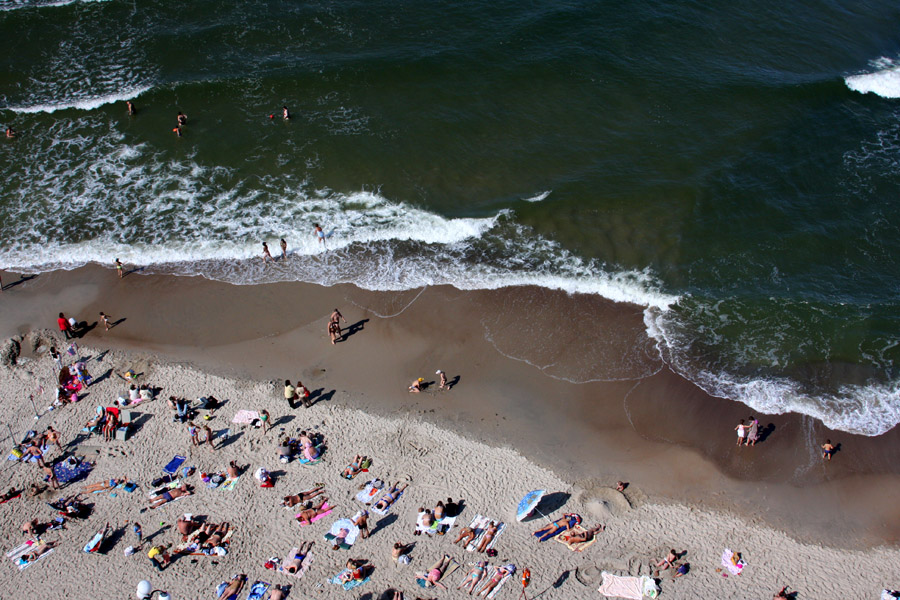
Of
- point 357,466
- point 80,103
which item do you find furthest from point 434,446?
point 80,103

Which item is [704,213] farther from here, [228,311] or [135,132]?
[135,132]

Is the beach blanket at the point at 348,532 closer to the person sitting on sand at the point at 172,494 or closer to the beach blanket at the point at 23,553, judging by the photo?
the person sitting on sand at the point at 172,494

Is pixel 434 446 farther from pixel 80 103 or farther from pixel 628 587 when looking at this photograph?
pixel 80 103

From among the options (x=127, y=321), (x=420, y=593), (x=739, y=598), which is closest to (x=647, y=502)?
(x=739, y=598)

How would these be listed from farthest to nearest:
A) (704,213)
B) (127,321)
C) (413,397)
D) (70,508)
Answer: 1. (704,213)
2. (127,321)
3. (413,397)
4. (70,508)

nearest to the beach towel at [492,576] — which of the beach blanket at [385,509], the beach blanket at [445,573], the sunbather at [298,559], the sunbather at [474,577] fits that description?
the sunbather at [474,577]
